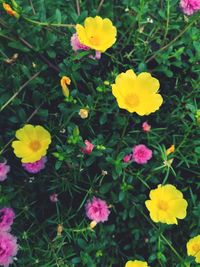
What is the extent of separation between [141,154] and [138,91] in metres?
0.24

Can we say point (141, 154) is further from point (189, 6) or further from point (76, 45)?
point (189, 6)

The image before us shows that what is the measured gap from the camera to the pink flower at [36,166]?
1972 millimetres

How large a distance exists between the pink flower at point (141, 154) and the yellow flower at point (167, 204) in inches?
4.6

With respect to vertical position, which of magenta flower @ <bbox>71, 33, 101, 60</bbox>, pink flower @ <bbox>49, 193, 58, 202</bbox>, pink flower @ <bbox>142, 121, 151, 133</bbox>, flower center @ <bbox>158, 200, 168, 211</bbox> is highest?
magenta flower @ <bbox>71, 33, 101, 60</bbox>

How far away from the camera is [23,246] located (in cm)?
197

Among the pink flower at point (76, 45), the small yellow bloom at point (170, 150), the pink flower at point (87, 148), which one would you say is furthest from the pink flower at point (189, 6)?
the pink flower at point (87, 148)

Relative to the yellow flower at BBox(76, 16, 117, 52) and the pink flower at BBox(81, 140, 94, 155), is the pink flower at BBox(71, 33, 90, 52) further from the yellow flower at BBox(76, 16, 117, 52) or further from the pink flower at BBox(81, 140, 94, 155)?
the pink flower at BBox(81, 140, 94, 155)

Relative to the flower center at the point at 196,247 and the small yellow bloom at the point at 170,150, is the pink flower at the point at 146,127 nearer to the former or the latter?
the small yellow bloom at the point at 170,150

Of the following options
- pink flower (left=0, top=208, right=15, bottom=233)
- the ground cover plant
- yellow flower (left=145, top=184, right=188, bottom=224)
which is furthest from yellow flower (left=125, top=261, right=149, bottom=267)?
pink flower (left=0, top=208, right=15, bottom=233)

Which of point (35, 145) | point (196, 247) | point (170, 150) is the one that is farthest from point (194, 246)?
point (35, 145)

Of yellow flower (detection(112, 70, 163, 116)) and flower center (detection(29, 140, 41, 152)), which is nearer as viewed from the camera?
yellow flower (detection(112, 70, 163, 116))

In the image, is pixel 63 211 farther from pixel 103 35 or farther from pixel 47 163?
pixel 103 35

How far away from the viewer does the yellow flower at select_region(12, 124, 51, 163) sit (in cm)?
193

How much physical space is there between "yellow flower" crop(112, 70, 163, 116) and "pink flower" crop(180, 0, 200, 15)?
34 centimetres
